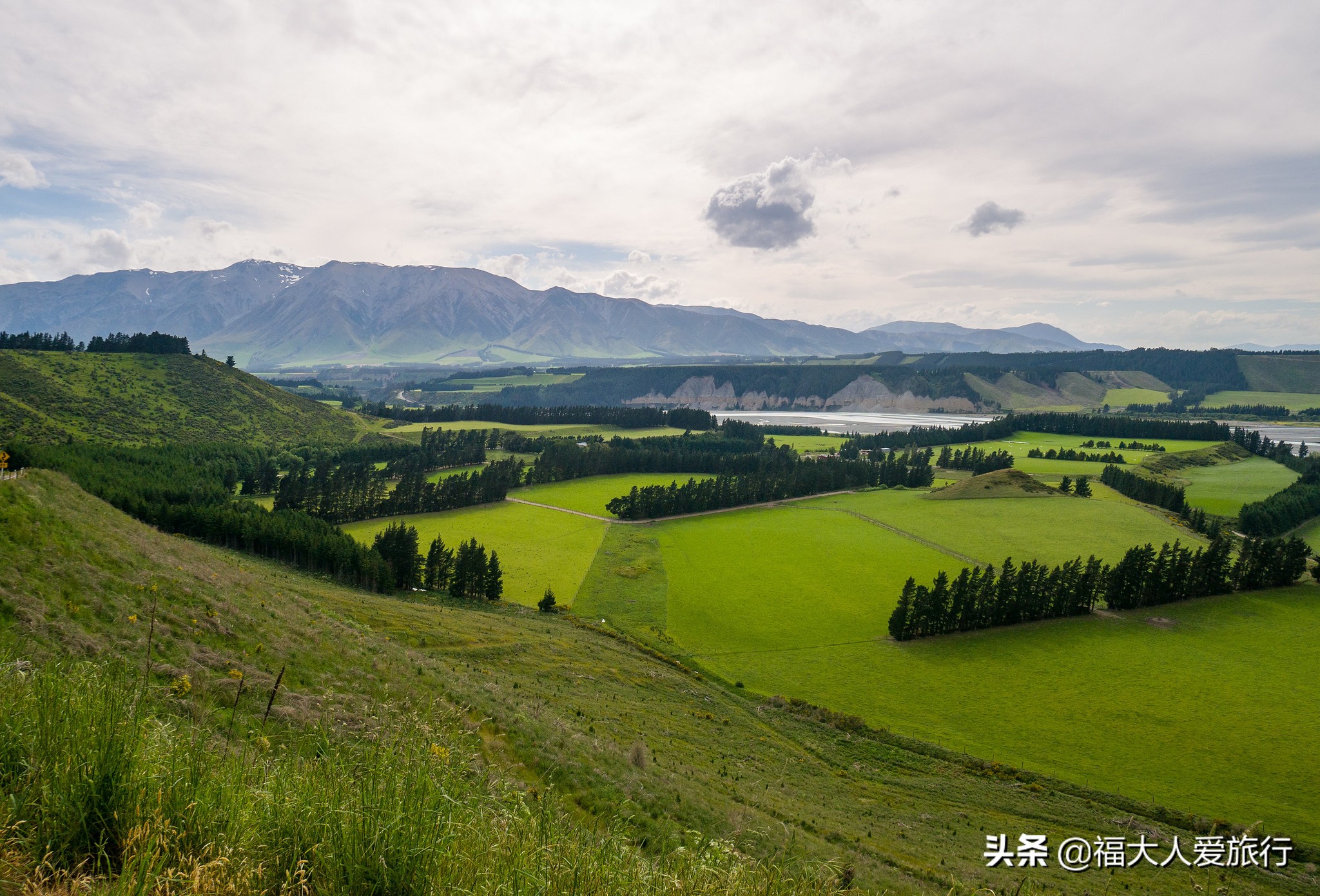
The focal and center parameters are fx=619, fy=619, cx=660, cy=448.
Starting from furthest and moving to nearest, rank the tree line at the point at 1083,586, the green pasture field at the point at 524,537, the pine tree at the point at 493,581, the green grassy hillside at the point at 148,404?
1. the green grassy hillside at the point at 148,404
2. the green pasture field at the point at 524,537
3. the pine tree at the point at 493,581
4. the tree line at the point at 1083,586

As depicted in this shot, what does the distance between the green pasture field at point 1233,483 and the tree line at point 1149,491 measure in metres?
3.78

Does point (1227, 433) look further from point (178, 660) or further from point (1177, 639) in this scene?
point (178, 660)

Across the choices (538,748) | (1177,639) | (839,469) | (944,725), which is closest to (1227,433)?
(839,469)

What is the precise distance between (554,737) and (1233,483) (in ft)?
550

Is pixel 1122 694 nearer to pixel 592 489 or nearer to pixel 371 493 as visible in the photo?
pixel 592 489

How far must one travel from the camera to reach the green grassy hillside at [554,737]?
9250 mm

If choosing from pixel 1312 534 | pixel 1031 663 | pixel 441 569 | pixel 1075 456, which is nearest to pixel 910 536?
pixel 1031 663

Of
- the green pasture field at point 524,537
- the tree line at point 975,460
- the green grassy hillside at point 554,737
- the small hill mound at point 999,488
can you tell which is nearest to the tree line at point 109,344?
the green pasture field at point 524,537

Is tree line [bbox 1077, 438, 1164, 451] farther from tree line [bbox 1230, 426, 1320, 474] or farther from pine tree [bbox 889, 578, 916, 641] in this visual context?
pine tree [bbox 889, 578, 916, 641]

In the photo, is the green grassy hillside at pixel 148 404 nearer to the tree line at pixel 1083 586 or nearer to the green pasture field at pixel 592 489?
the green pasture field at pixel 592 489

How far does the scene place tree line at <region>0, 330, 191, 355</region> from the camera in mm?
151125

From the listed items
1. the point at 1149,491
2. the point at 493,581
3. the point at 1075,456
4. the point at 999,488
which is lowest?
the point at 493,581

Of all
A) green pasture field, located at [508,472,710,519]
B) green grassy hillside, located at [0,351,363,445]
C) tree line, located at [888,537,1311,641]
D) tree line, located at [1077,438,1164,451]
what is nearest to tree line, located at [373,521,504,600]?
green pasture field, located at [508,472,710,519]

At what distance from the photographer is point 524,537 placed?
86.7m
